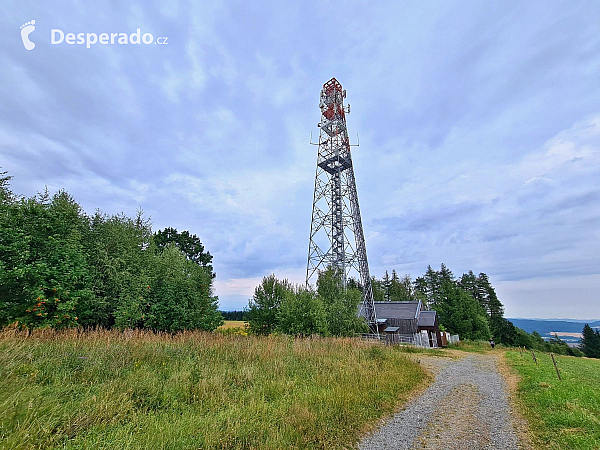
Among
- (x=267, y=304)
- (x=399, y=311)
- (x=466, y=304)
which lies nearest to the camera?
(x=267, y=304)

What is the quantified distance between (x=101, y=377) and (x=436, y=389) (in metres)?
9.31

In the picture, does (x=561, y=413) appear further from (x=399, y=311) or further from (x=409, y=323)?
(x=399, y=311)

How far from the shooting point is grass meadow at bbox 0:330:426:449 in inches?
149

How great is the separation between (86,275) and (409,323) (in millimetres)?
26247

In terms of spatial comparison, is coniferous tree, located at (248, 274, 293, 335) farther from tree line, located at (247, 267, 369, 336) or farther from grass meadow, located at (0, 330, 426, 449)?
grass meadow, located at (0, 330, 426, 449)

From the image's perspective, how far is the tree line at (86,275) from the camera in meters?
10.6

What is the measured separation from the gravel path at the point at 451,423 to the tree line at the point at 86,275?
1185cm

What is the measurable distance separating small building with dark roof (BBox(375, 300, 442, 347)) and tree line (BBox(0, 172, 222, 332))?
16615 millimetres

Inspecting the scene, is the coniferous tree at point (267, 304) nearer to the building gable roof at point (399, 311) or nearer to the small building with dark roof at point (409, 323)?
the small building with dark roof at point (409, 323)

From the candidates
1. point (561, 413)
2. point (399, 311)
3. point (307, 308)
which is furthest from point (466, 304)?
point (561, 413)

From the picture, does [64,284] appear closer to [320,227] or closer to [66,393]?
[66,393]

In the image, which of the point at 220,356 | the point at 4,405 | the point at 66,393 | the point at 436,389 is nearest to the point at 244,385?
the point at 220,356

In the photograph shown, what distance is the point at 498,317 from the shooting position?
2008 inches

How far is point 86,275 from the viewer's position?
511 inches
